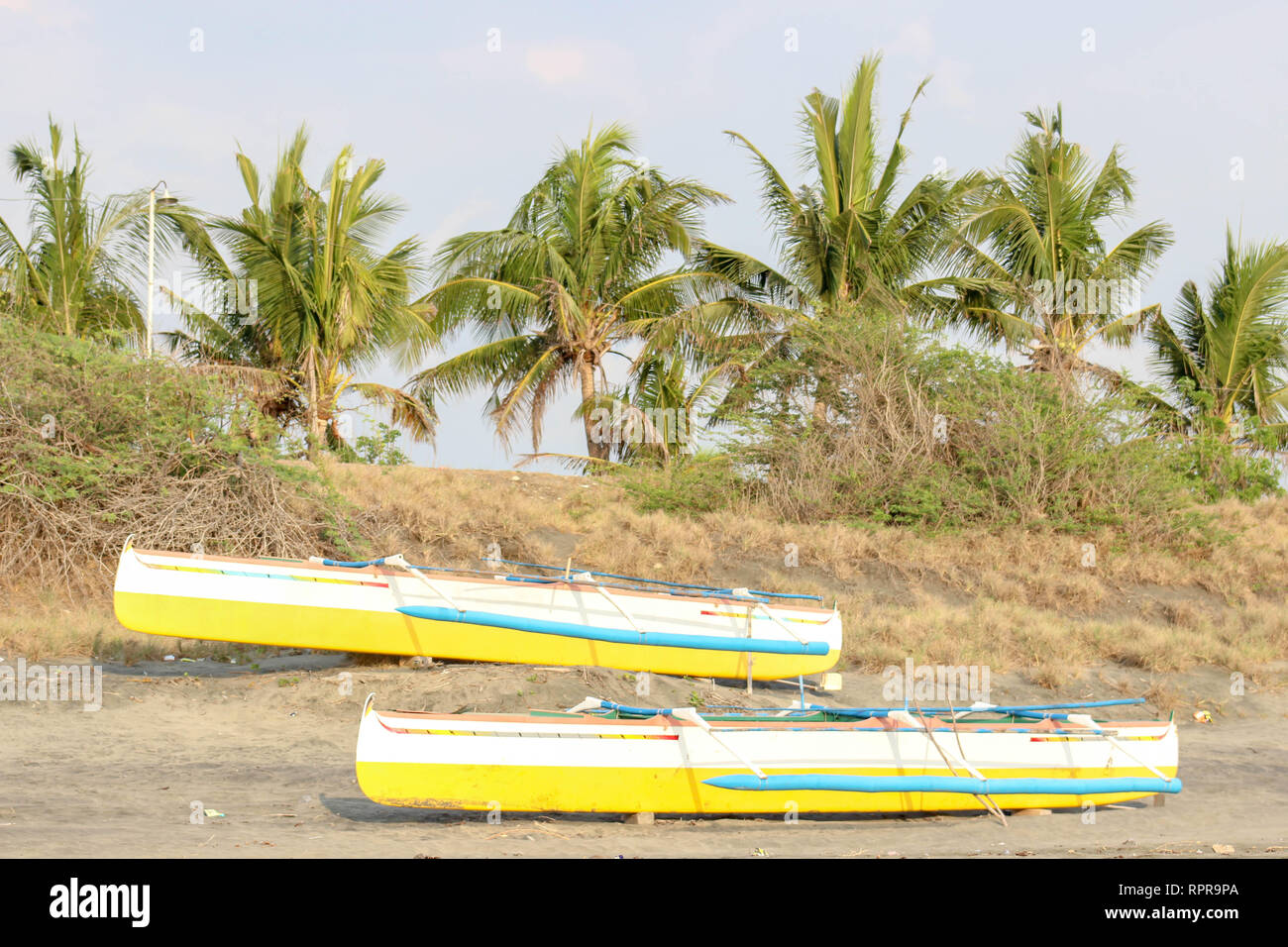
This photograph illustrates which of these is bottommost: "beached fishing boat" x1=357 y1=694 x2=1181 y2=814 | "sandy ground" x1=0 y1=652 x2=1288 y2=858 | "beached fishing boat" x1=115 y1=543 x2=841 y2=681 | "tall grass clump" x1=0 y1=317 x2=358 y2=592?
"sandy ground" x1=0 y1=652 x2=1288 y2=858

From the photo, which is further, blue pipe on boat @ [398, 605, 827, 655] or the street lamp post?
the street lamp post

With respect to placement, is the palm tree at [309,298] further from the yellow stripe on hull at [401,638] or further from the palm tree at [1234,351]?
the palm tree at [1234,351]

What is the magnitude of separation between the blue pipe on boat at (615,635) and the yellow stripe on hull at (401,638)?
0.07 metres

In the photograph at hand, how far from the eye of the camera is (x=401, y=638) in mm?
11078

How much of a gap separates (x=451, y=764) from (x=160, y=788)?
A: 7.97 ft

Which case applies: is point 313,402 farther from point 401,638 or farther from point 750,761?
point 750,761

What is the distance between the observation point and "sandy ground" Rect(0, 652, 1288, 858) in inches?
267

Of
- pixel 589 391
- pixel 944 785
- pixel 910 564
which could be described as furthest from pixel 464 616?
pixel 589 391

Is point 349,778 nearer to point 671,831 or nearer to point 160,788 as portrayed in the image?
point 160,788

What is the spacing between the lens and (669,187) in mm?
22969

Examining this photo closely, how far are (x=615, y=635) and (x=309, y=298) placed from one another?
11.3 meters

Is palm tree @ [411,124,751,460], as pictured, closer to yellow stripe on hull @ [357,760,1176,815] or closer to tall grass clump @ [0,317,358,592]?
tall grass clump @ [0,317,358,592]

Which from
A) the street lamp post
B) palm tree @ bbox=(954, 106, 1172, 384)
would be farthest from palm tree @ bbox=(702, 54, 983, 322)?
the street lamp post

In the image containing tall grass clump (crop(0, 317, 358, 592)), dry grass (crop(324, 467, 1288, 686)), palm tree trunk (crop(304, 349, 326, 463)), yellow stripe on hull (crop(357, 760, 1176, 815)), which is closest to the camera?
yellow stripe on hull (crop(357, 760, 1176, 815))
